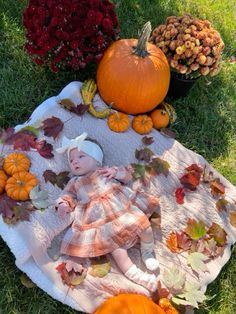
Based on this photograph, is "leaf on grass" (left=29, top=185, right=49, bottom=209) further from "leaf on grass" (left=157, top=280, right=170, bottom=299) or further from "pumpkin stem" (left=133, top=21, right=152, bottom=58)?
Answer: "pumpkin stem" (left=133, top=21, right=152, bottom=58)

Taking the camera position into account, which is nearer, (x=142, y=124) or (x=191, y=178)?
(x=191, y=178)

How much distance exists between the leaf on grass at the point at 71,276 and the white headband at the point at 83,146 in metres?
0.80

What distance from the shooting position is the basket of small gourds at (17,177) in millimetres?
3029

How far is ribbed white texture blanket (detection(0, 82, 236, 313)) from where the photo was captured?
2812 millimetres

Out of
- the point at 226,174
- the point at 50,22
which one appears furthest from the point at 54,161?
the point at 226,174

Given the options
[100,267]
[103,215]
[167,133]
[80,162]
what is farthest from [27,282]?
[167,133]

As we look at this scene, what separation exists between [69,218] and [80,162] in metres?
0.40

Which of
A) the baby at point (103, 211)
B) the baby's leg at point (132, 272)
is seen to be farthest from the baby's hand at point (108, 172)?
the baby's leg at point (132, 272)

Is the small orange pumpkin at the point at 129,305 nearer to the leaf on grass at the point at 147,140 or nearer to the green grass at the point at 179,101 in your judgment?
the green grass at the point at 179,101

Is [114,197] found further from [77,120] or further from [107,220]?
[77,120]

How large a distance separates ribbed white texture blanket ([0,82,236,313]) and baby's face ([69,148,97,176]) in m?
0.21

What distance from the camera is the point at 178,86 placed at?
3941mm

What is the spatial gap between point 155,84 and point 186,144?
2.24ft

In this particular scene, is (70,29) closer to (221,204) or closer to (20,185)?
(20,185)
